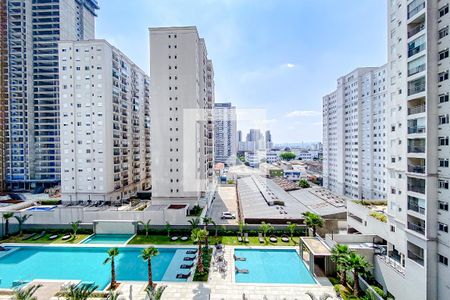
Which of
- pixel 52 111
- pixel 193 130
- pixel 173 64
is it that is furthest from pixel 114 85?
pixel 52 111

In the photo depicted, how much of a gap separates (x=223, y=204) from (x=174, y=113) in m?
20.0

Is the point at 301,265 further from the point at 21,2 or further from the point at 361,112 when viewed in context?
the point at 21,2

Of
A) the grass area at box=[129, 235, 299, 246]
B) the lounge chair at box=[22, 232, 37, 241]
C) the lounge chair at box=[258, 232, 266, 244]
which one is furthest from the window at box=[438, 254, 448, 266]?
the lounge chair at box=[22, 232, 37, 241]

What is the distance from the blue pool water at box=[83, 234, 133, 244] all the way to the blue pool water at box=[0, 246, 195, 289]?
1.88 meters

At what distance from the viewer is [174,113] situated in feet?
118

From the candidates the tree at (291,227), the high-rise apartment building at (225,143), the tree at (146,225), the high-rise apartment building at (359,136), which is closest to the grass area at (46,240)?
the tree at (146,225)

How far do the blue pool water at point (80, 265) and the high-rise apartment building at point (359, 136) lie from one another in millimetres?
43334

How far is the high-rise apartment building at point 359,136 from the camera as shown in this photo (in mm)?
47219

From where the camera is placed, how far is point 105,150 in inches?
1646

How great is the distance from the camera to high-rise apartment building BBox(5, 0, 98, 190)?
5672 cm

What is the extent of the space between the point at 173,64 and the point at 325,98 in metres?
51.7

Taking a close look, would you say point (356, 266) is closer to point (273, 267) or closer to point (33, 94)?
point (273, 267)

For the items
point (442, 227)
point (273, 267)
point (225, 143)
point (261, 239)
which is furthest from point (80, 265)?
point (225, 143)

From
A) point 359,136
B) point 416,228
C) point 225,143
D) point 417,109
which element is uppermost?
point 417,109
